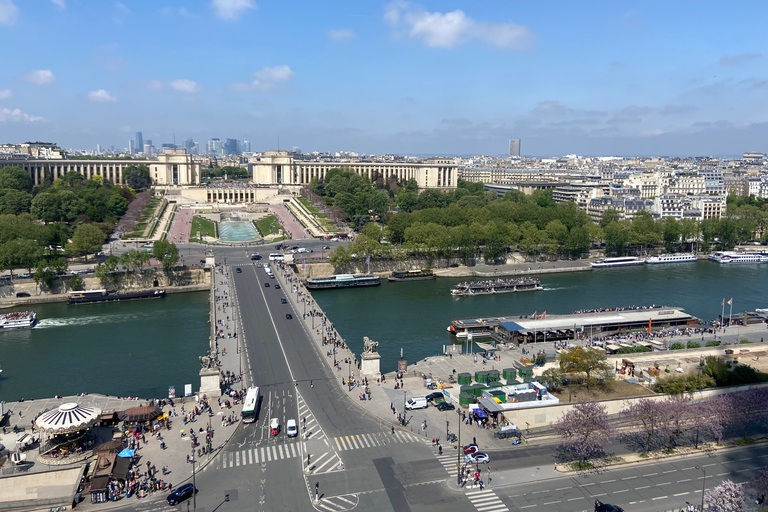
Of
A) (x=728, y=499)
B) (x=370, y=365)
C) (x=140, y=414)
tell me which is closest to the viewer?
(x=728, y=499)

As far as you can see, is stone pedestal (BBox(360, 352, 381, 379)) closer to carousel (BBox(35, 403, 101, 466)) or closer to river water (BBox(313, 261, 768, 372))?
river water (BBox(313, 261, 768, 372))

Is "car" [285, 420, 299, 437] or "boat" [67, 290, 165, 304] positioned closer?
"car" [285, 420, 299, 437]

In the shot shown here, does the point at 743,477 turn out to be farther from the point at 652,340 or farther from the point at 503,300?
the point at 503,300

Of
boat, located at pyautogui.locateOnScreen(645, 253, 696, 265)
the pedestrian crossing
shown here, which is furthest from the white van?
boat, located at pyautogui.locateOnScreen(645, 253, 696, 265)

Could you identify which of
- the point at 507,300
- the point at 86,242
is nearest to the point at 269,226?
the point at 86,242

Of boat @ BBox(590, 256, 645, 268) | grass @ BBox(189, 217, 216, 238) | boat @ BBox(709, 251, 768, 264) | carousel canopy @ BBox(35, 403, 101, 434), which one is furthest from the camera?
grass @ BBox(189, 217, 216, 238)

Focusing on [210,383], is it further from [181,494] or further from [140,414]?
[181,494]

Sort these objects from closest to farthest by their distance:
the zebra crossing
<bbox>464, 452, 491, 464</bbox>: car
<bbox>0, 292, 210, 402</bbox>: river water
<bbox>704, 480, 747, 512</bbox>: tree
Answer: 1. <bbox>704, 480, 747, 512</bbox>: tree
2. <bbox>464, 452, 491, 464</bbox>: car
3. the zebra crossing
4. <bbox>0, 292, 210, 402</bbox>: river water

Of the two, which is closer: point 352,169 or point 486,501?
point 486,501

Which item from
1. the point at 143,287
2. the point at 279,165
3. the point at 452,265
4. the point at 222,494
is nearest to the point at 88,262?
the point at 143,287
